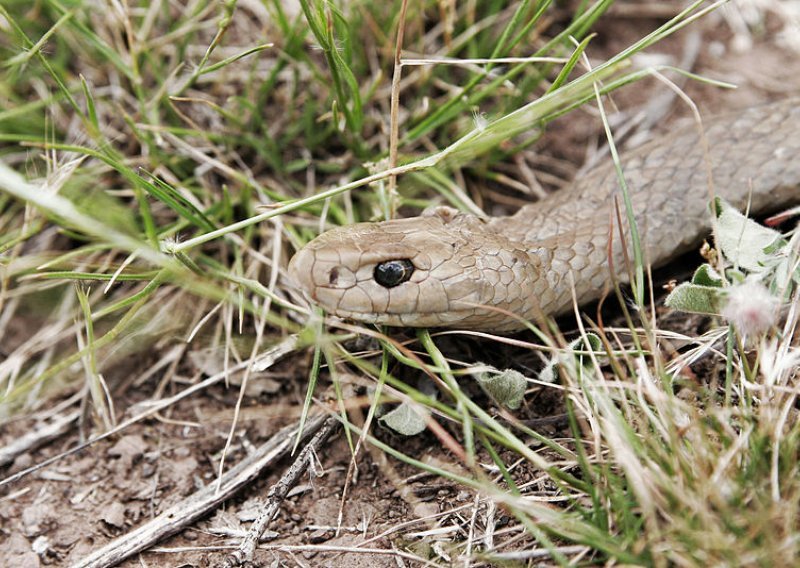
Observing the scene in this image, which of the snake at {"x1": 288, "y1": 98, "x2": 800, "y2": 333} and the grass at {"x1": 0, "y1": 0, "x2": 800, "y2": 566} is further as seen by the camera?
the snake at {"x1": 288, "y1": 98, "x2": 800, "y2": 333}

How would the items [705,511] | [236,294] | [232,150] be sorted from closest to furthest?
[705,511] < [236,294] < [232,150]

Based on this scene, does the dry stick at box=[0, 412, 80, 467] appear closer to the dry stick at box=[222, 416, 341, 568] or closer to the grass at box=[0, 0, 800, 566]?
the grass at box=[0, 0, 800, 566]

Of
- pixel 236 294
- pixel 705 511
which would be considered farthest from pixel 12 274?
Answer: pixel 705 511

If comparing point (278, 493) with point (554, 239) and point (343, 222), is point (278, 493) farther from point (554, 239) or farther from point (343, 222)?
point (554, 239)

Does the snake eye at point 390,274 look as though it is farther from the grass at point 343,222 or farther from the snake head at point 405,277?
the grass at point 343,222

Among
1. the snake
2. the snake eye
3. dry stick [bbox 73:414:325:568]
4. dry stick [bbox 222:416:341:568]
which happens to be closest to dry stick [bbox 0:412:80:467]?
dry stick [bbox 73:414:325:568]

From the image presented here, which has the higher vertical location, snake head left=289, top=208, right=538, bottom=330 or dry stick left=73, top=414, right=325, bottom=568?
snake head left=289, top=208, right=538, bottom=330

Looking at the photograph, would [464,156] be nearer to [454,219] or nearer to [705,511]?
[454,219]
